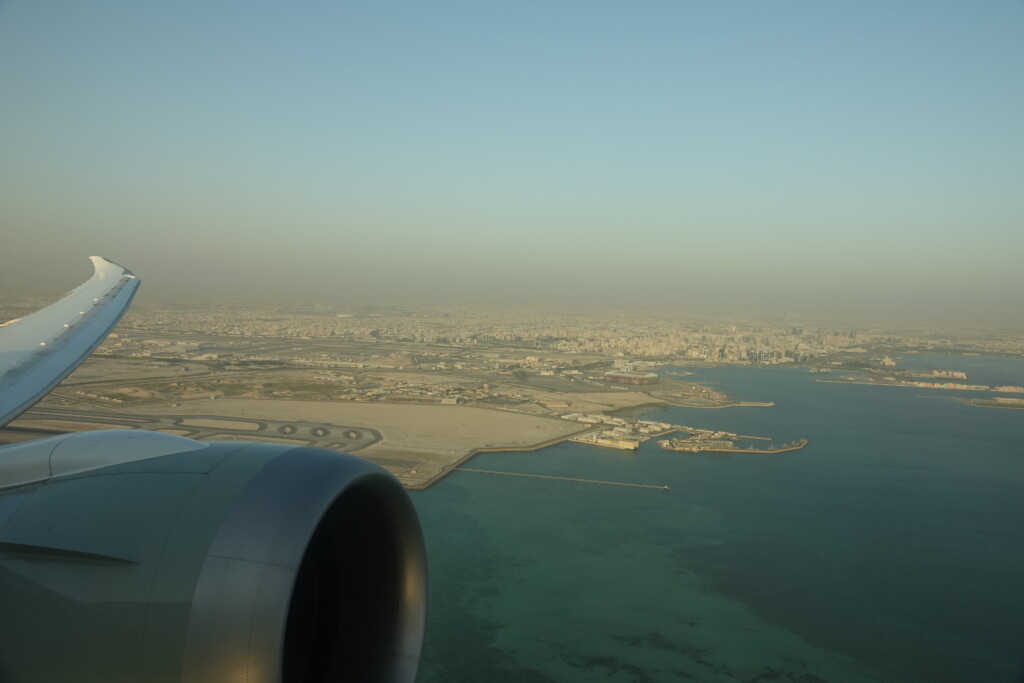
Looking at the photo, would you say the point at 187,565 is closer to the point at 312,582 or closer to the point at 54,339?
the point at 312,582

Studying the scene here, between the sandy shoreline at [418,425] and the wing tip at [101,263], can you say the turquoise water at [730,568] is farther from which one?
the wing tip at [101,263]

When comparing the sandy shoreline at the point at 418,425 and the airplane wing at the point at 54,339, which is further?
the sandy shoreline at the point at 418,425

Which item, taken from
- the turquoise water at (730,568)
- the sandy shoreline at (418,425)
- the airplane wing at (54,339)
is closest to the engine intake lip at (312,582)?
the airplane wing at (54,339)

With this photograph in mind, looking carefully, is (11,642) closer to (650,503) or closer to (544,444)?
(650,503)

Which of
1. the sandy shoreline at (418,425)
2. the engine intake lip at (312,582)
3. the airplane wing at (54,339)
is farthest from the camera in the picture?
the sandy shoreline at (418,425)

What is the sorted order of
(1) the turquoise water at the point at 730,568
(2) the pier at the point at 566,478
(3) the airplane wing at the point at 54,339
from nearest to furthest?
1. (3) the airplane wing at the point at 54,339
2. (1) the turquoise water at the point at 730,568
3. (2) the pier at the point at 566,478

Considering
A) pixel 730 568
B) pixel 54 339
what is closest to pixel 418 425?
pixel 730 568
